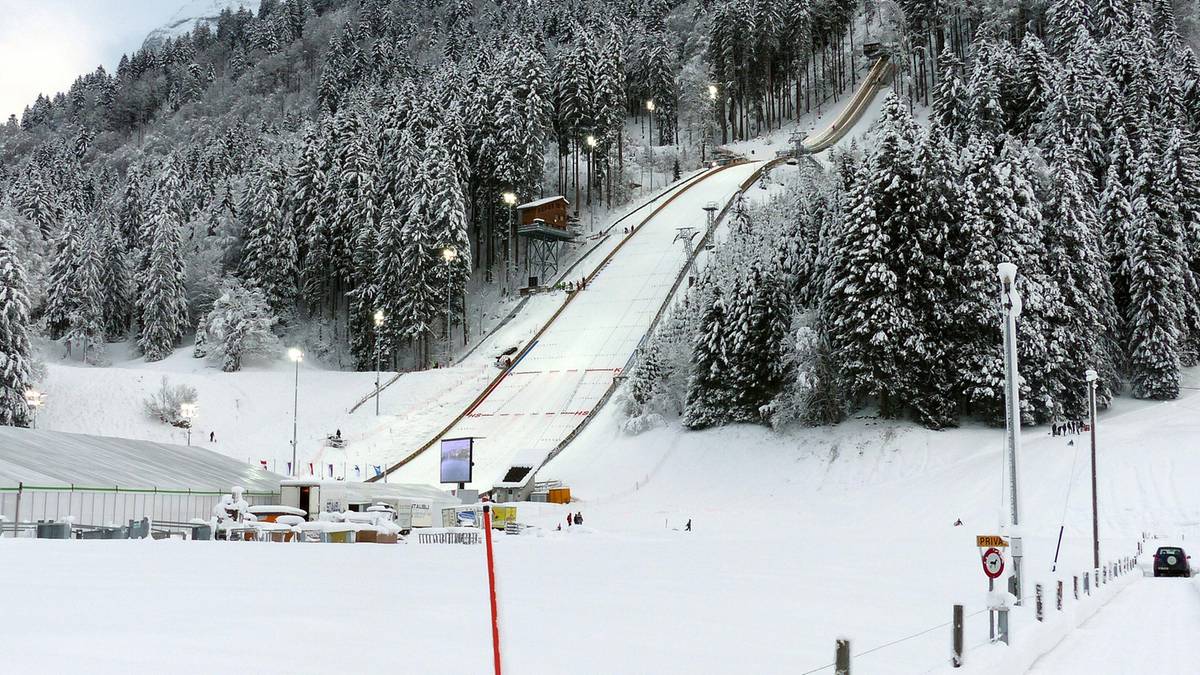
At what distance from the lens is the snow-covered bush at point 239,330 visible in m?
66.3

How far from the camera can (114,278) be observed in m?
78.6

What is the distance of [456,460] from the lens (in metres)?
42.1

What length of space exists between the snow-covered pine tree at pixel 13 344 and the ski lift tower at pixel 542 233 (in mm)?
36109

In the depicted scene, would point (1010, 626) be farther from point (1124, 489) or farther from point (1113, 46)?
point (1113, 46)

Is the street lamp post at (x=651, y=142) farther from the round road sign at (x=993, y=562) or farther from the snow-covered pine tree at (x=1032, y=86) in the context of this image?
the round road sign at (x=993, y=562)

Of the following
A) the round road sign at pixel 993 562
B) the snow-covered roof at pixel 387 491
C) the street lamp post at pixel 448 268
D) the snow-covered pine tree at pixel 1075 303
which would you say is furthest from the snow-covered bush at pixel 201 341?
the round road sign at pixel 993 562

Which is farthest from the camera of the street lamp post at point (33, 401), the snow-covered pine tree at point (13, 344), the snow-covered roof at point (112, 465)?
the street lamp post at point (33, 401)

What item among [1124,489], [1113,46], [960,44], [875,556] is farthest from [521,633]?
[960,44]

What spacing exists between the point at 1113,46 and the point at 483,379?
4790cm

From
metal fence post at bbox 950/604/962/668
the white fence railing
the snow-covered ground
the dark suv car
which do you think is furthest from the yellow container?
metal fence post at bbox 950/604/962/668

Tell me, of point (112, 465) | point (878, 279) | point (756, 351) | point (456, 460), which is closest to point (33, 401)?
point (456, 460)

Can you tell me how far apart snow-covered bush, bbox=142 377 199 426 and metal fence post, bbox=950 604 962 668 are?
182ft

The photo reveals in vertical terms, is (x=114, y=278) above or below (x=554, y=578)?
above

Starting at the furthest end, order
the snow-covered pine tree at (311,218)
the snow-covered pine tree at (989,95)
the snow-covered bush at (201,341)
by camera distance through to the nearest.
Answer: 1. the snow-covered pine tree at (311,218)
2. the snow-covered bush at (201,341)
3. the snow-covered pine tree at (989,95)
